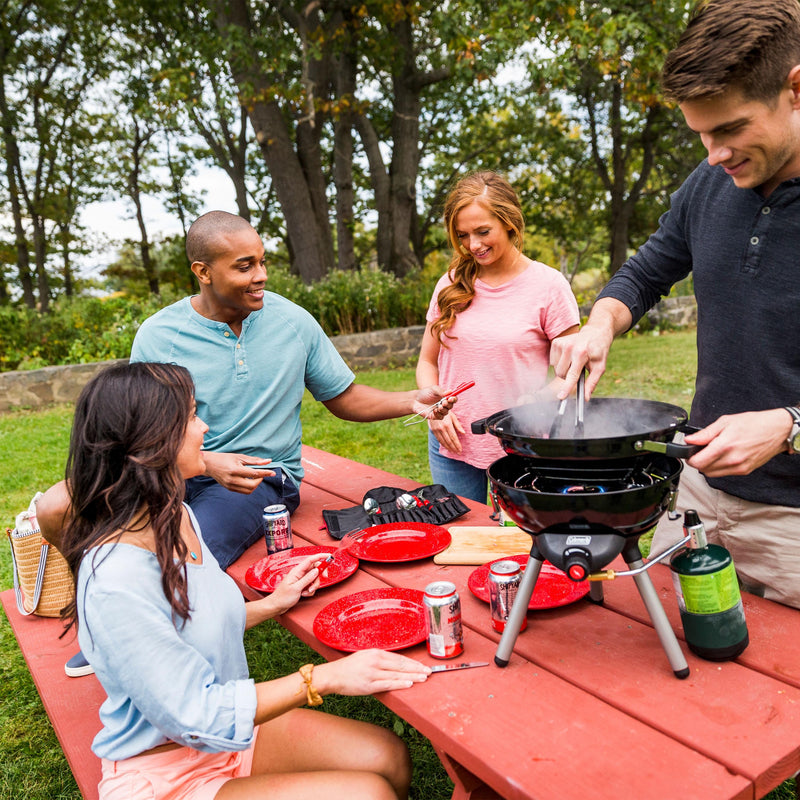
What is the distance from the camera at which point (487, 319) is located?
9.98ft

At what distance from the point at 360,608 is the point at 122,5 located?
558 inches

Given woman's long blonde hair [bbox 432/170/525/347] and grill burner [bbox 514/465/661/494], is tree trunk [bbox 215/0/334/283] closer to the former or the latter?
woman's long blonde hair [bbox 432/170/525/347]

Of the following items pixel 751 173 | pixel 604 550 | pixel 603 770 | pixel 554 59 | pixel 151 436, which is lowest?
pixel 603 770

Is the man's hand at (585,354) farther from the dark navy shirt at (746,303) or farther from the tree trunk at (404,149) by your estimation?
the tree trunk at (404,149)

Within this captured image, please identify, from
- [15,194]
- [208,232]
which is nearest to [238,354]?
[208,232]

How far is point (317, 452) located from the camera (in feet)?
13.0

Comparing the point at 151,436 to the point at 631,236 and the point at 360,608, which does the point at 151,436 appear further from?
the point at 631,236

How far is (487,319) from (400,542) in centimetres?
111

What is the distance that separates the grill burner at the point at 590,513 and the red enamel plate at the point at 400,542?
0.73 metres

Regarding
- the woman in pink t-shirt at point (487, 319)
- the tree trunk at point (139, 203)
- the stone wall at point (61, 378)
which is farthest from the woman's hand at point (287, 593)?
the tree trunk at point (139, 203)

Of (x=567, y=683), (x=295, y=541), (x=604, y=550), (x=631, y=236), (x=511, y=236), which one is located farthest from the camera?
(x=631, y=236)

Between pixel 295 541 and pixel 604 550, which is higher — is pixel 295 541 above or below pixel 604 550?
below

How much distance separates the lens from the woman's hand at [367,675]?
163cm

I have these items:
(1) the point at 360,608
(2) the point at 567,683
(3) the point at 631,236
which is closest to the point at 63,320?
(1) the point at 360,608
